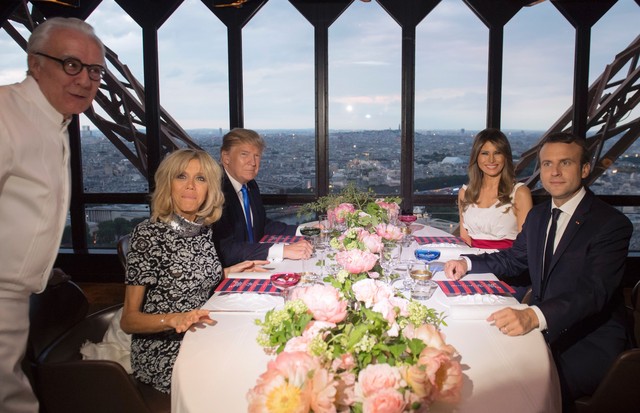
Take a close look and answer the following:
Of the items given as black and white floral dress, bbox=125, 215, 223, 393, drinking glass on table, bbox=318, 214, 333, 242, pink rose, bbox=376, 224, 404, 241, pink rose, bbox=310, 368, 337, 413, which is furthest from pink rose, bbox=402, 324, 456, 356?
drinking glass on table, bbox=318, 214, 333, 242

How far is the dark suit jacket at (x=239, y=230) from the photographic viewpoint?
8.90 ft

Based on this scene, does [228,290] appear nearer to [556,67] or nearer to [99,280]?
[99,280]

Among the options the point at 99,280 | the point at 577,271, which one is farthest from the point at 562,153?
the point at 99,280

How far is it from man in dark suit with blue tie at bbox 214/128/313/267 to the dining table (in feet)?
2.58

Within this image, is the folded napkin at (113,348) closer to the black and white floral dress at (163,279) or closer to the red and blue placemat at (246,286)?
the black and white floral dress at (163,279)

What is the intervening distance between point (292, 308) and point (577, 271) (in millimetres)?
1504

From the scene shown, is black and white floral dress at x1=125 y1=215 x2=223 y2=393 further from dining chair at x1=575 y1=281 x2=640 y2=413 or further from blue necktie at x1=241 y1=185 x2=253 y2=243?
dining chair at x1=575 y1=281 x2=640 y2=413

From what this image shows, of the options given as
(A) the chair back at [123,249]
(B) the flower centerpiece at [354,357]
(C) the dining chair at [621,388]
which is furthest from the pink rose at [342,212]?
(B) the flower centerpiece at [354,357]

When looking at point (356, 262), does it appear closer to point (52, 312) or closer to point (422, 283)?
point (422, 283)

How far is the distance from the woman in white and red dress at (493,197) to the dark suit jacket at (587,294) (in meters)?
1.09

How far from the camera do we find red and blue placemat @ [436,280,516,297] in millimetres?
2029

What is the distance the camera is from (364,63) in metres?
4.77

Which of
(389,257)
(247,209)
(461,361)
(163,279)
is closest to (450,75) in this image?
(247,209)

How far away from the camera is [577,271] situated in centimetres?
204
